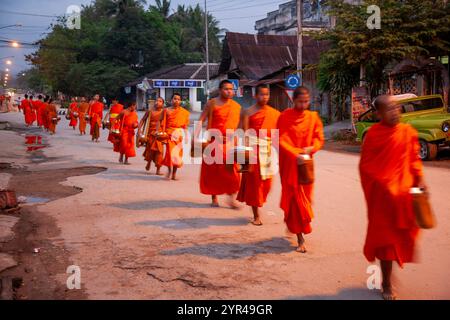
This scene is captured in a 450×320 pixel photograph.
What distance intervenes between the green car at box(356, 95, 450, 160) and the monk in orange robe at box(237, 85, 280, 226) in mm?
7680

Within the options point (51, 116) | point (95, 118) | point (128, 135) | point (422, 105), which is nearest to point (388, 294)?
point (128, 135)

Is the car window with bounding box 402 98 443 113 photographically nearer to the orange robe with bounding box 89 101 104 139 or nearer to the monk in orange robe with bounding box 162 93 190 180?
the monk in orange robe with bounding box 162 93 190 180

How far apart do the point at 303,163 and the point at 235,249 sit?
1218 mm

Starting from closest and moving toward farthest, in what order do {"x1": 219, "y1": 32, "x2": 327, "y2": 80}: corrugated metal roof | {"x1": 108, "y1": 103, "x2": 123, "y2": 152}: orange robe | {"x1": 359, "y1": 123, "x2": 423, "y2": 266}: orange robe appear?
{"x1": 359, "y1": 123, "x2": 423, "y2": 266}: orange robe < {"x1": 108, "y1": 103, "x2": 123, "y2": 152}: orange robe < {"x1": 219, "y1": 32, "x2": 327, "y2": 80}: corrugated metal roof

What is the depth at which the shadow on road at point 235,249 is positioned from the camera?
5.34 metres

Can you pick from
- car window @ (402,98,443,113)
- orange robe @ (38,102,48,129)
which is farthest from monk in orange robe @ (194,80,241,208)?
orange robe @ (38,102,48,129)

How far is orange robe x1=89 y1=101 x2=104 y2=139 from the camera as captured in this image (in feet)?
64.6

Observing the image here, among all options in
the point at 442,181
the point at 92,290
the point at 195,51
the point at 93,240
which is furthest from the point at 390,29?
the point at 195,51

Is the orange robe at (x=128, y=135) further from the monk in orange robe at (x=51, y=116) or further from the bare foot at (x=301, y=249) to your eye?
the monk in orange robe at (x=51, y=116)

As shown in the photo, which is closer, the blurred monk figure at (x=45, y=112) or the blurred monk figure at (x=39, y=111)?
the blurred monk figure at (x=45, y=112)

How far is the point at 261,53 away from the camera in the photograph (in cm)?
3578

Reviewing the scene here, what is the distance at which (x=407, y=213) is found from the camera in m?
4.03

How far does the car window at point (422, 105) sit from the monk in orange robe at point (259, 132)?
9.16 m

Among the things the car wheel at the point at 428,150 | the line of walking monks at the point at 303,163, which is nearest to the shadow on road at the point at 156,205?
the line of walking monks at the point at 303,163
